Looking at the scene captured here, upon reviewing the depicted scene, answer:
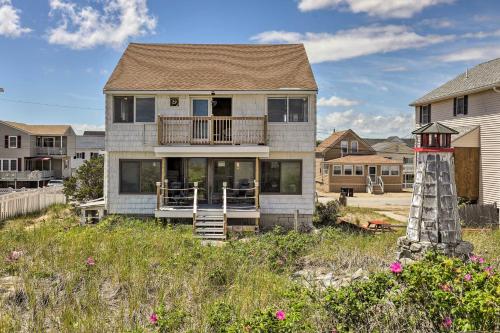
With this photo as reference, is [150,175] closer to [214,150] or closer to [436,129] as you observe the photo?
[214,150]

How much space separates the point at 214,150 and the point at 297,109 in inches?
172

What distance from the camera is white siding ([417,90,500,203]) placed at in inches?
818

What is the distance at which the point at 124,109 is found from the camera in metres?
18.6

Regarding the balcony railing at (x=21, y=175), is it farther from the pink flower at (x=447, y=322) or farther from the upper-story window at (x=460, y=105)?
the pink flower at (x=447, y=322)

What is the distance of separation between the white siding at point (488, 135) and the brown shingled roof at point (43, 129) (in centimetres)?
5188

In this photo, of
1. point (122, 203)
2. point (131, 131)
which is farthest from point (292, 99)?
point (122, 203)

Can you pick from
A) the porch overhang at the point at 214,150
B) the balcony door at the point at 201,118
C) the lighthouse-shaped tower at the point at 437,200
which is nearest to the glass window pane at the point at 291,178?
the porch overhang at the point at 214,150

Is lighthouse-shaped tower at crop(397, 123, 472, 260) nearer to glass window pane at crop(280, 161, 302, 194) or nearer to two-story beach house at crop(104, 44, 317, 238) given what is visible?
two-story beach house at crop(104, 44, 317, 238)

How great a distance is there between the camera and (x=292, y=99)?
18281 mm

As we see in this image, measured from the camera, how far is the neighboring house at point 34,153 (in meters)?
50.7

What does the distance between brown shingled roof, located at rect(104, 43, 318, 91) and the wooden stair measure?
6001mm

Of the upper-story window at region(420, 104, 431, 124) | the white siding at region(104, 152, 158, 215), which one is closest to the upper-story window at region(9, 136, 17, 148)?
the white siding at region(104, 152, 158, 215)

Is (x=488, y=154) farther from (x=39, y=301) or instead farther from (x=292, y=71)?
(x=39, y=301)

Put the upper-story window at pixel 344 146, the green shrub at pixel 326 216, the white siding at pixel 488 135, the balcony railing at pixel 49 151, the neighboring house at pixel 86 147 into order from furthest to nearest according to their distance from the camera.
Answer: the neighboring house at pixel 86 147 < the balcony railing at pixel 49 151 < the upper-story window at pixel 344 146 < the white siding at pixel 488 135 < the green shrub at pixel 326 216
